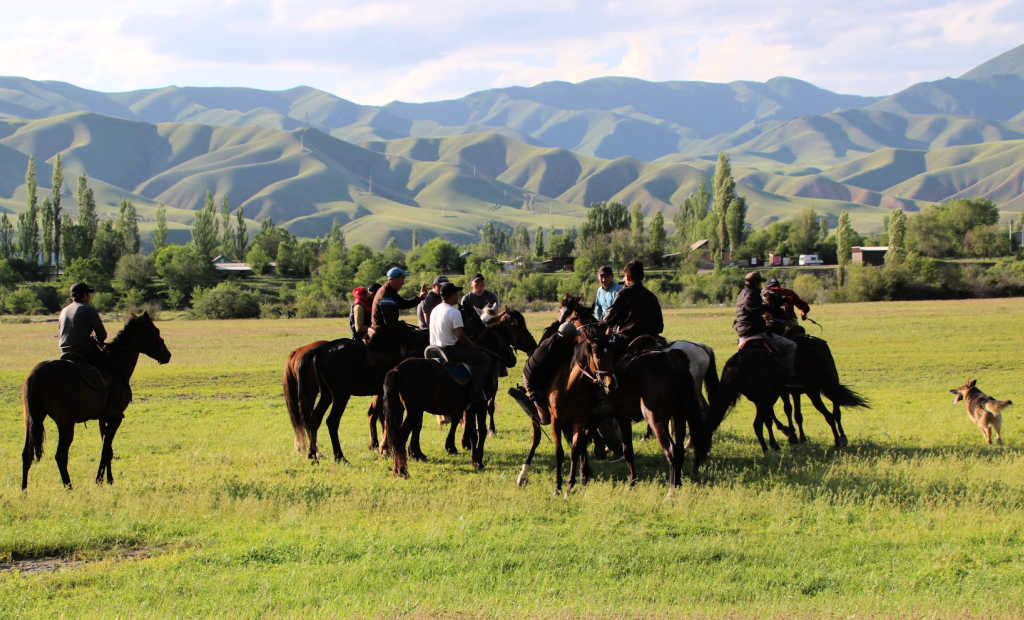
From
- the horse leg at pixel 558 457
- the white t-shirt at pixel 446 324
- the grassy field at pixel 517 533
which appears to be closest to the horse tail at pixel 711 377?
the grassy field at pixel 517 533

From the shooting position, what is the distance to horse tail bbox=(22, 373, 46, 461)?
36.1 feet

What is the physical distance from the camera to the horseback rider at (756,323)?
13.6 meters

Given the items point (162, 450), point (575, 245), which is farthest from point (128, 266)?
point (162, 450)

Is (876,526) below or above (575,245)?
below

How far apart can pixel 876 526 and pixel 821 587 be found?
86.1 inches

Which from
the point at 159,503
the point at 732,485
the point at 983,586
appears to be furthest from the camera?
the point at 732,485

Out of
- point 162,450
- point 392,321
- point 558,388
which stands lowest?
point 162,450

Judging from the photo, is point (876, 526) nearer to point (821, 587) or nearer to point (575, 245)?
point (821, 587)

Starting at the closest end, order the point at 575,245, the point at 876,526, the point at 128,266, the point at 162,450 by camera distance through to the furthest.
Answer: the point at 876,526
the point at 162,450
the point at 128,266
the point at 575,245

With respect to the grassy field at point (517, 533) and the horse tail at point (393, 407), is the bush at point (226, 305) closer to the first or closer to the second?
the grassy field at point (517, 533)

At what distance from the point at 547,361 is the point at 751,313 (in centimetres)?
400

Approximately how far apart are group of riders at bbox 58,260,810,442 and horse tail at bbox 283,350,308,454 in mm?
1279

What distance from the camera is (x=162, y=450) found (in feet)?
50.8

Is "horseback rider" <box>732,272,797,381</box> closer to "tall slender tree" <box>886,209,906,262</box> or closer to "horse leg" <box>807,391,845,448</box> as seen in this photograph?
"horse leg" <box>807,391,845,448</box>
